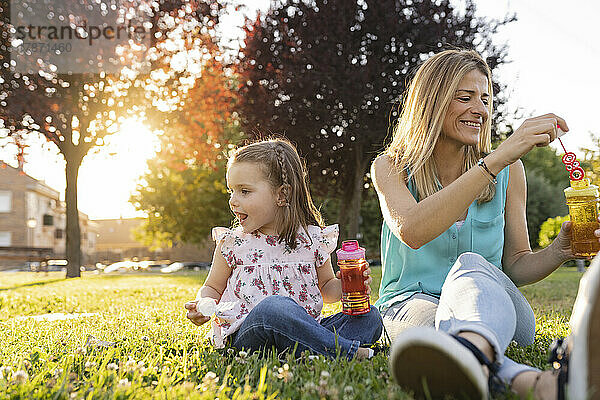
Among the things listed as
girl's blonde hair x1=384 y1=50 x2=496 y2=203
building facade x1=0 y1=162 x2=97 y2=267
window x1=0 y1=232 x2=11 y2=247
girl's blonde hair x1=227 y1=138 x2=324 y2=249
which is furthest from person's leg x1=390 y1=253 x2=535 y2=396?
window x1=0 y1=232 x2=11 y2=247

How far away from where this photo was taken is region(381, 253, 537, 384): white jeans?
1.72 metres

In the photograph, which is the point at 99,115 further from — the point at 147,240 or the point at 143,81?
the point at 147,240

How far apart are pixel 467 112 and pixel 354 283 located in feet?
3.27

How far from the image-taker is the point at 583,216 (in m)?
2.50

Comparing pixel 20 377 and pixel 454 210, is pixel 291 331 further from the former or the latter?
pixel 20 377

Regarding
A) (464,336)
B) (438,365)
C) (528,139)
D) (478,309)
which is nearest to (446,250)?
(528,139)

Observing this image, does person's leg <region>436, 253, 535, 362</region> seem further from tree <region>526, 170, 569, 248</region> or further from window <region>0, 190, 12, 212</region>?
window <region>0, 190, 12, 212</region>

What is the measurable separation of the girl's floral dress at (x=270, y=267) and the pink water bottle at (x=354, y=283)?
35cm

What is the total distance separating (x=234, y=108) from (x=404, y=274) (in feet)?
35.3

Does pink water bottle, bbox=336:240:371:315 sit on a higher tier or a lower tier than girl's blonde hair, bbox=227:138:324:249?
lower

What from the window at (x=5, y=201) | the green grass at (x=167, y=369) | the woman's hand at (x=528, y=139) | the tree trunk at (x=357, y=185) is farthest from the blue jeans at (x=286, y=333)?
the window at (x=5, y=201)

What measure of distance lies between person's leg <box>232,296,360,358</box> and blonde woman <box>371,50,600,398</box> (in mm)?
283

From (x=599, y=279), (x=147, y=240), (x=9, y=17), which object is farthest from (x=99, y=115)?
(x=147, y=240)

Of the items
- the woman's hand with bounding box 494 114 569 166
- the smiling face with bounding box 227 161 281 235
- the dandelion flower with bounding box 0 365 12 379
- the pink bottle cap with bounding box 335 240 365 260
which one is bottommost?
the dandelion flower with bounding box 0 365 12 379
